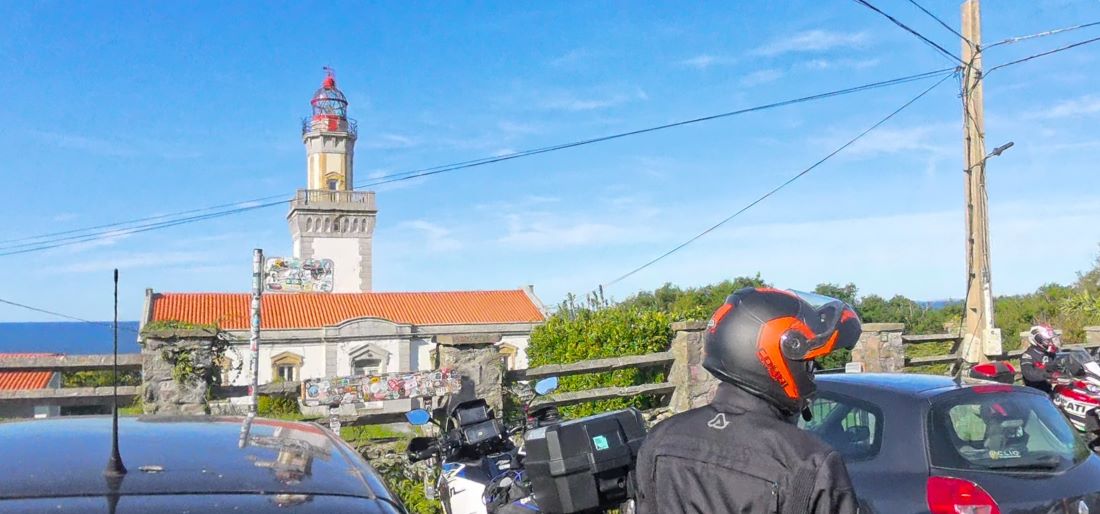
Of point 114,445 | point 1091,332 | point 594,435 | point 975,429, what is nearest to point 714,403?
point 594,435

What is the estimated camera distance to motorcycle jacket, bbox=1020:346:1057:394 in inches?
376

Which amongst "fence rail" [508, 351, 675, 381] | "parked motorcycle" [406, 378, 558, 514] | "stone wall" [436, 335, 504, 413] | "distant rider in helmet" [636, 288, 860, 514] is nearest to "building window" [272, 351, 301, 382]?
"fence rail" [508, 351, 675, 381]

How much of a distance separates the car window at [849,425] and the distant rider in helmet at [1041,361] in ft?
15.6

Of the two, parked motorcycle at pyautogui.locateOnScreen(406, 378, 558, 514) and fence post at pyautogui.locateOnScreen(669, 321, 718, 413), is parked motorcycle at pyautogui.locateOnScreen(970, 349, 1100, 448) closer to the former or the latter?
fence post at pyautogui.locateOnScreen(669, 321, 718, 413)

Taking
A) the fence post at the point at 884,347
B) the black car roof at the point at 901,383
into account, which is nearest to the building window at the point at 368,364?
the fence post at the point at 884,347

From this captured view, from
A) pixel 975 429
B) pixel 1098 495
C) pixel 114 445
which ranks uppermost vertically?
pixel 114 445

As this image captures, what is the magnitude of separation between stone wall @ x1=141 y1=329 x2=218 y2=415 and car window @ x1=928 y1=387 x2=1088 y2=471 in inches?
214

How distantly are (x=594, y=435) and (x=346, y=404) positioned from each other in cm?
441

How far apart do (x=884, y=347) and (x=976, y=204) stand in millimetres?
2696

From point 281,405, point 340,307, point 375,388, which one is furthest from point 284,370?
point 375,388

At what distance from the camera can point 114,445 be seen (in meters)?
2.55

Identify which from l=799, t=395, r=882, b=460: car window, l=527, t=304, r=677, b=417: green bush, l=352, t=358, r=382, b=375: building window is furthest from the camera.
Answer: l=352, t=358, r=382, b=375: building window

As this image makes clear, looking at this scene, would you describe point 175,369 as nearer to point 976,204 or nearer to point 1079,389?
point 1079,389

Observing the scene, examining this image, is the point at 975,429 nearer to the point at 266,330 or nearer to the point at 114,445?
the point at 114,445
